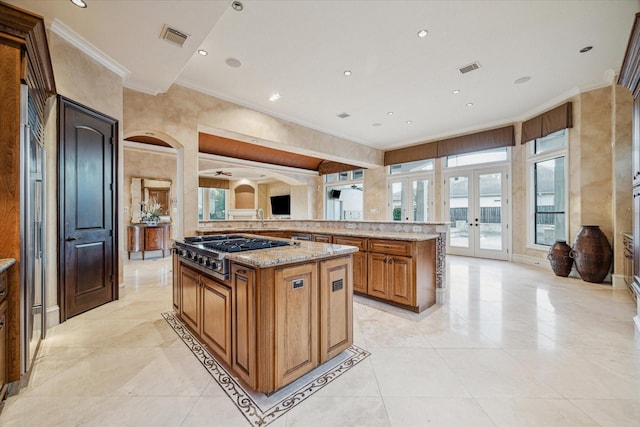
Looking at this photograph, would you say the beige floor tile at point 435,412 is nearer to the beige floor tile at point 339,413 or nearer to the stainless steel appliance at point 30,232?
the beige floor tile at point 339,413

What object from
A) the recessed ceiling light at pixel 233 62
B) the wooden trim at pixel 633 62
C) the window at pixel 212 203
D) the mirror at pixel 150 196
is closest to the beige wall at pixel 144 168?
the mirror at pixel 150 196

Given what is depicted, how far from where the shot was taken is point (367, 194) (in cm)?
888

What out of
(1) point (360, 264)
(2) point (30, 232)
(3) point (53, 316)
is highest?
(2) point (30, 232)

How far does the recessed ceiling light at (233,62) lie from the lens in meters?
3.50

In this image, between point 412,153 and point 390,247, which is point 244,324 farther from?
A: point 412,153

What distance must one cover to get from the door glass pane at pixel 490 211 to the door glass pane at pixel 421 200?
1.33 meters

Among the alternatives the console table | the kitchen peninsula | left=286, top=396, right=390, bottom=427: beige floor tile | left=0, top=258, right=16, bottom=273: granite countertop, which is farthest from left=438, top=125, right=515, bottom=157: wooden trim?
left=0, top=258, right=16, bottom=273: granite countertop

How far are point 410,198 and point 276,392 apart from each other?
7.06m

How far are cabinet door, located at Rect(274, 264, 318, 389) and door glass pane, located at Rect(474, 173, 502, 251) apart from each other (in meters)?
6.28

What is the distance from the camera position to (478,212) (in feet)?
21.9

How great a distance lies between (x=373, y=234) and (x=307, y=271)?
1.74 meters

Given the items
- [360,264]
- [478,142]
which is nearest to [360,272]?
[360,264]

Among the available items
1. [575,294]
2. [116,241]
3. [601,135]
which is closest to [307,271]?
[116,241]

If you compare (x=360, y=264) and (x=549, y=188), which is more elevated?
(x=549, y=188)
